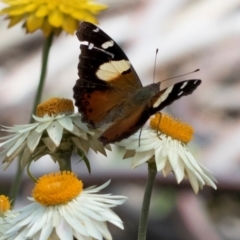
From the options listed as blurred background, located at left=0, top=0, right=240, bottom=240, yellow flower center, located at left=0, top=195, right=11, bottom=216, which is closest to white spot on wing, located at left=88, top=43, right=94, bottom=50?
yellow flower center, located at left=0, top=195, right=11, bottom=216

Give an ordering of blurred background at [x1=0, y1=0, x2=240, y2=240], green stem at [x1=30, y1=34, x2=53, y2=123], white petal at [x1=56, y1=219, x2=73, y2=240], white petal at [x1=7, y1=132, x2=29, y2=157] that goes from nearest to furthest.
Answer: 1. white petal at [x1=56, y1=219, x2=73, y2=240]
2. white petal at [x1=7, y1=132, x2=29, y2=157]
3. green stem at [x1=30, y1=34, x2=53, y2=123]
4. blurred background at [x1=0, y1=0, x2=240, y2=240]

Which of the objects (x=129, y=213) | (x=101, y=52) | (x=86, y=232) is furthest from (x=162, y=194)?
(x=86, y=232)

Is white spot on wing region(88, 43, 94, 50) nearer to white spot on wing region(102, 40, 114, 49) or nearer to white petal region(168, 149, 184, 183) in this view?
white spot on wing region(102, 40, 114, 49)

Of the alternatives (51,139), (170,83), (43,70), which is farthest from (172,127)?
(170,83)

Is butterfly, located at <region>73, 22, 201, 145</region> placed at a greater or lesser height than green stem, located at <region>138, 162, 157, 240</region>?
greater

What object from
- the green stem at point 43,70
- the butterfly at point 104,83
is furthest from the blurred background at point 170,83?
the butterfly at point 104,83

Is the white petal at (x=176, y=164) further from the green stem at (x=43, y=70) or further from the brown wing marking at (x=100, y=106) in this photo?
the green stem at (x=43, y=70)

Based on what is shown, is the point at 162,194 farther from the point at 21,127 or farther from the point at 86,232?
the point at 86,232

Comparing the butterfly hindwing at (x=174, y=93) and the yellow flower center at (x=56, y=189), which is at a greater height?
the butterfly hindwing at (x=174, y=93)

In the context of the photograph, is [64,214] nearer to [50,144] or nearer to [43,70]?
[50,144]
